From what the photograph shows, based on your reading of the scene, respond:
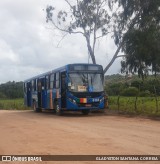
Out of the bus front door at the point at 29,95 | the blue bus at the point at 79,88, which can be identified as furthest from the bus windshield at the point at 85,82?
the bus front door at the point at 29,95

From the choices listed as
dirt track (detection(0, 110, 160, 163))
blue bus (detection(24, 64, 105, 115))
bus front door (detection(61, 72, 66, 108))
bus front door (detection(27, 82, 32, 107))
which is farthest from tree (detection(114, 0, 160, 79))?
dirt track (detection(0, 110, 160, 163))

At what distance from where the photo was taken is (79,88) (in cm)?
2381

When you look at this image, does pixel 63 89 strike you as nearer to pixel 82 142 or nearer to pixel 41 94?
pixel 41 94

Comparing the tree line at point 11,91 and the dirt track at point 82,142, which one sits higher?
the tree line at point 11,91

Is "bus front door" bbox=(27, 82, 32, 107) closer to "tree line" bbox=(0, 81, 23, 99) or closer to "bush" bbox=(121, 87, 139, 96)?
"bush" bbox=(121, 87, 139, 96)

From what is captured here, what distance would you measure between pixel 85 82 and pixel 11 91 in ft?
234

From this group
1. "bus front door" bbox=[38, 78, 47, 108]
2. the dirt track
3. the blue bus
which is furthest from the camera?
"bus front door" bbox=[38, 78, 47, 108]

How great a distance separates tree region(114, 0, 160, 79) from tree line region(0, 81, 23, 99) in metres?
64.8

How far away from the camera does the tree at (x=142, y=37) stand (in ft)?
88.2

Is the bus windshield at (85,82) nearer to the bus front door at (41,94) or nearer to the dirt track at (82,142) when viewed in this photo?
the bus front door at (41,94)

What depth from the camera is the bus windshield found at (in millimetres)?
23781

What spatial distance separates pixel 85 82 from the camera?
78.7ft

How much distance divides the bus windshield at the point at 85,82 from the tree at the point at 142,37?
4.34 m

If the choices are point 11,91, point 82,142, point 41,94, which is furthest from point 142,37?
point 11,91
